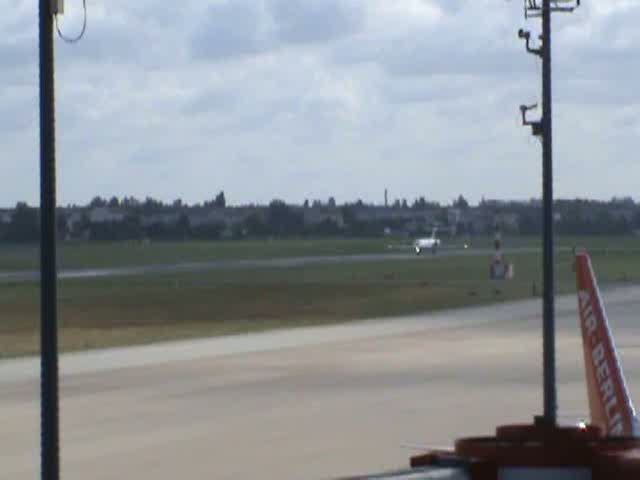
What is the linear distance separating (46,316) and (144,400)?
2274 cm

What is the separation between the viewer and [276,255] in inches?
6127

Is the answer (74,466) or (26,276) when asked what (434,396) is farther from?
(26,276)

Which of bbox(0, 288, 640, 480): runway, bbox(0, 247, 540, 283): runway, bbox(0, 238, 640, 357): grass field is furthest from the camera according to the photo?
bbox(0, 247, 540, 283): runway

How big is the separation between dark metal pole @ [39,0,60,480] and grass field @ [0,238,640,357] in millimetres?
34256

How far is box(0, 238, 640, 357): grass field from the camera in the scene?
54781 mm

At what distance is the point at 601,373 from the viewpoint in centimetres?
1265

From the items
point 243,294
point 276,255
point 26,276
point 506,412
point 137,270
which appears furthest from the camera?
point 276,255

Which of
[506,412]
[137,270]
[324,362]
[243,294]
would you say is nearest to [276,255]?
[137,270]

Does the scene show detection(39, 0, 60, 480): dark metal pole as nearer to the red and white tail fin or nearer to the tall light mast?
the red and white tail fin

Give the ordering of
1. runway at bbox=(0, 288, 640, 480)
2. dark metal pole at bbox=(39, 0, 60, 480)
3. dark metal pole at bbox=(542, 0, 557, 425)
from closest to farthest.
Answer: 1. dark metal pole at bbox=(39, 0, 60, 480)
2. dark metal pole at bbox=(542, 0, 557, 425)
3. runway at bbox=(0, 288, 640, 480)

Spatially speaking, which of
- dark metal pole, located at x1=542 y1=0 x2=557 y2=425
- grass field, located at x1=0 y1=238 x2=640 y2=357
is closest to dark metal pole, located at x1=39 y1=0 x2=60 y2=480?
dark metal pole, located at x1=542 y1=0 x2=557 y2=425

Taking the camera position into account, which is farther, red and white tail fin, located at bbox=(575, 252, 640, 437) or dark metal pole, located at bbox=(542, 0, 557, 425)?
dark metal pole, located at bbox=(542, 0, 557, 425)

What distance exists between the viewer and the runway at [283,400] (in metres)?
24.5

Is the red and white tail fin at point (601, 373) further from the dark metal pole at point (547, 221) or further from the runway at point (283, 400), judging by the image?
the runway at point (283, 400)
